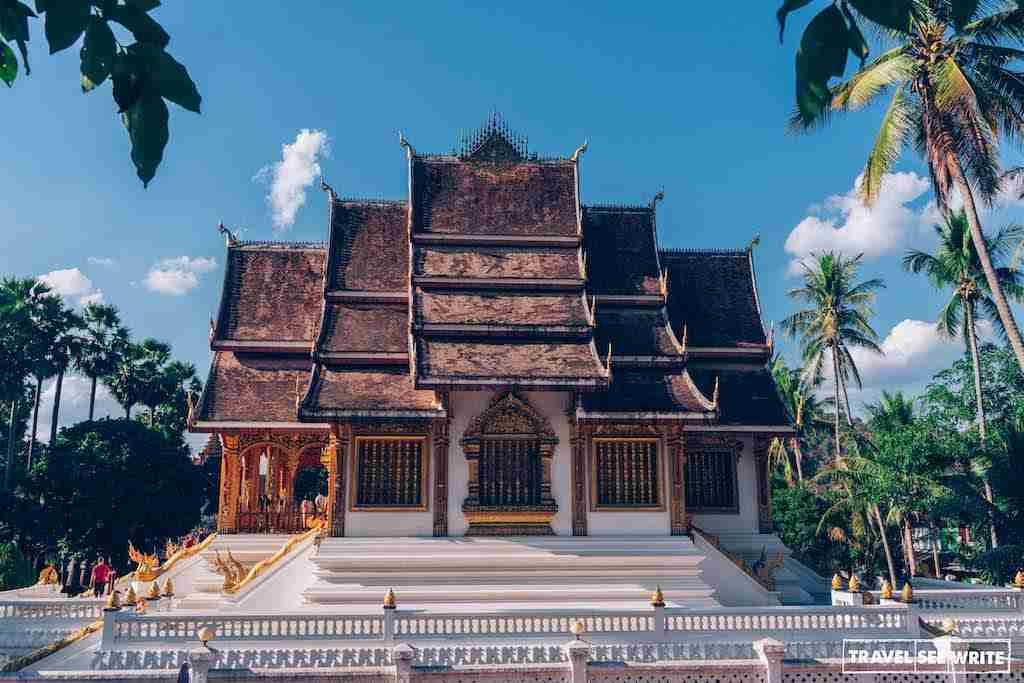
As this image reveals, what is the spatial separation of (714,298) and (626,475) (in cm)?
A: 696

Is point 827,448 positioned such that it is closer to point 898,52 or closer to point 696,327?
point 696,327

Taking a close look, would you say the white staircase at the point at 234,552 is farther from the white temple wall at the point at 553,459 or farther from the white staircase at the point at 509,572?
the white temple wall at the point at 553,459

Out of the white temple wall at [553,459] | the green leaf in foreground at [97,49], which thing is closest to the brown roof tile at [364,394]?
the white temple wall at [553,459]

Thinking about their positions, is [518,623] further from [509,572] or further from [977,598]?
[977,598]

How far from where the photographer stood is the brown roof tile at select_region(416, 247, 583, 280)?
19641mm

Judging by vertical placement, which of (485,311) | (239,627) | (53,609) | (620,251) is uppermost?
(620,251)

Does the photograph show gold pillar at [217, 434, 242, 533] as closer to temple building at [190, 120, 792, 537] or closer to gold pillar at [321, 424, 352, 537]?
temple building at [190, 120, 792, 537]

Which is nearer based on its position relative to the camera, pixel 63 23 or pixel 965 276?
pixel 63 23

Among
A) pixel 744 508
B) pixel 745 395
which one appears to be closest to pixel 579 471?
pixel 744 508

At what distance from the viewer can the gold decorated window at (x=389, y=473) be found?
1766 cm

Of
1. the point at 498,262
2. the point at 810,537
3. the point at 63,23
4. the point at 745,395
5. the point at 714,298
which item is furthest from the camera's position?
the point at 810,537

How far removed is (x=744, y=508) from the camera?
69.5 feet

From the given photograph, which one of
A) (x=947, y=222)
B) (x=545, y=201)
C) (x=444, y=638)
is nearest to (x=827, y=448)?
(x=947, y=222)

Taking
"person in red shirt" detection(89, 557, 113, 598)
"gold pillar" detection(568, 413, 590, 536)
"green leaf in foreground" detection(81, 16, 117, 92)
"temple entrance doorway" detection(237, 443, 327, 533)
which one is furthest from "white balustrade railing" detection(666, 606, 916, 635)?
"person in red shirt" detection(89, 557, 113, 598)
